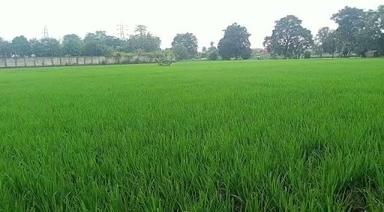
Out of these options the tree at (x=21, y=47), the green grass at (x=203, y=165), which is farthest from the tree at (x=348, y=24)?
the green grass at (x=203, y=165)

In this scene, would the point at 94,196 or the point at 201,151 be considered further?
the point at 201,151

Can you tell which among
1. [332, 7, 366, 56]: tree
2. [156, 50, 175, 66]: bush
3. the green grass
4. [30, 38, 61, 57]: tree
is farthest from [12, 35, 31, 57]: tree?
the green grass

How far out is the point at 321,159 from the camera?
2105 mm

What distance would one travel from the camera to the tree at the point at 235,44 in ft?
244

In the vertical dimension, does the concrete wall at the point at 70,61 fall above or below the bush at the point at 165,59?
below

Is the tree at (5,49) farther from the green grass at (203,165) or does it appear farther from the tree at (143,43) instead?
the green grass at (203,165)

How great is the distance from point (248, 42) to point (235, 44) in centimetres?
353

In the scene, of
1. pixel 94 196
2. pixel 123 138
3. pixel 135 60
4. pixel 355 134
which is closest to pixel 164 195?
pixel 94 196

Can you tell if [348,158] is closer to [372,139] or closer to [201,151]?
[372,139]

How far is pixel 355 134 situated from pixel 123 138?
1653 millimetres

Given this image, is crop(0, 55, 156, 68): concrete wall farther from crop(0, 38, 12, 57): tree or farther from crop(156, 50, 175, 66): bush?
crop(0, 38, 12, 57): tree

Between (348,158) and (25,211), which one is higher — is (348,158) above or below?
above

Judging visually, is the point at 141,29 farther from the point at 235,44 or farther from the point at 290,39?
the point at 290,39

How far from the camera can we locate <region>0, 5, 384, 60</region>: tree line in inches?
2009
